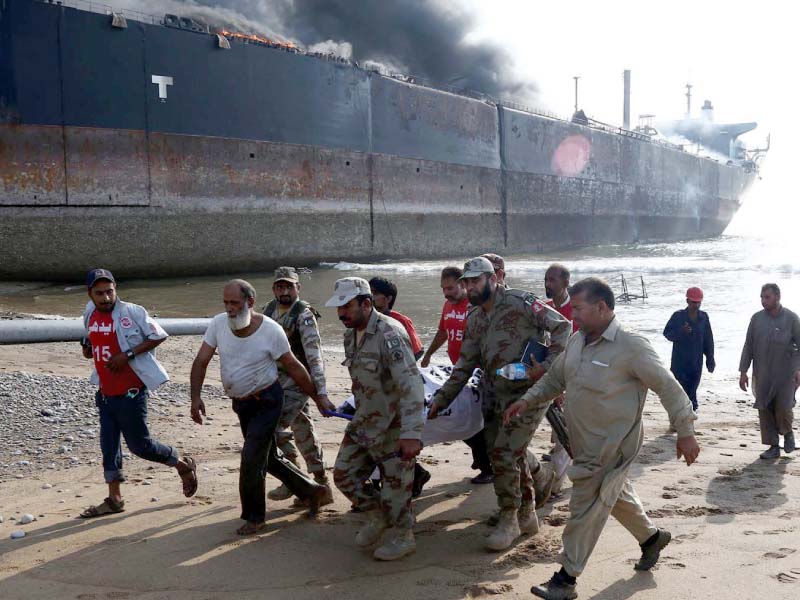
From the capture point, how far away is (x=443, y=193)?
3462 cm

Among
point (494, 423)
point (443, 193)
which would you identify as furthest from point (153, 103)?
point (494, 423)

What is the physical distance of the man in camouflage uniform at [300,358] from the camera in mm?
5230

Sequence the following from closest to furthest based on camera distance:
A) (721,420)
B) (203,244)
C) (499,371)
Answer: (499,371) → (721,420) → (203,244)

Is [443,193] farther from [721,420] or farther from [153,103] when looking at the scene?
[721,420]

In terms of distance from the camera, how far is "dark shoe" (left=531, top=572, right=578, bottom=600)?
12.1ft

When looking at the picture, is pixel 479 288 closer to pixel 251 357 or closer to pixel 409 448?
pixel 409 448

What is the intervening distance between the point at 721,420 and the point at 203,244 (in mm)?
19444

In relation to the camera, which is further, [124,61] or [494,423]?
[124,61]

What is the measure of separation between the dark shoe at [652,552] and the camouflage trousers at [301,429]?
7.18 ft

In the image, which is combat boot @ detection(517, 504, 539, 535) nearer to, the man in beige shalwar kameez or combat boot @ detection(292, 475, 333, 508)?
the man in beige shalwar kameez

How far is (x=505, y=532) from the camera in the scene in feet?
14.6

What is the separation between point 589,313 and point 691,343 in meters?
4.49

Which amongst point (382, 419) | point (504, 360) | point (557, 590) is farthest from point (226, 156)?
point (557, 590)

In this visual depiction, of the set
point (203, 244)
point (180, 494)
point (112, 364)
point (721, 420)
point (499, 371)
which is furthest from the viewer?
point (203, 244)
